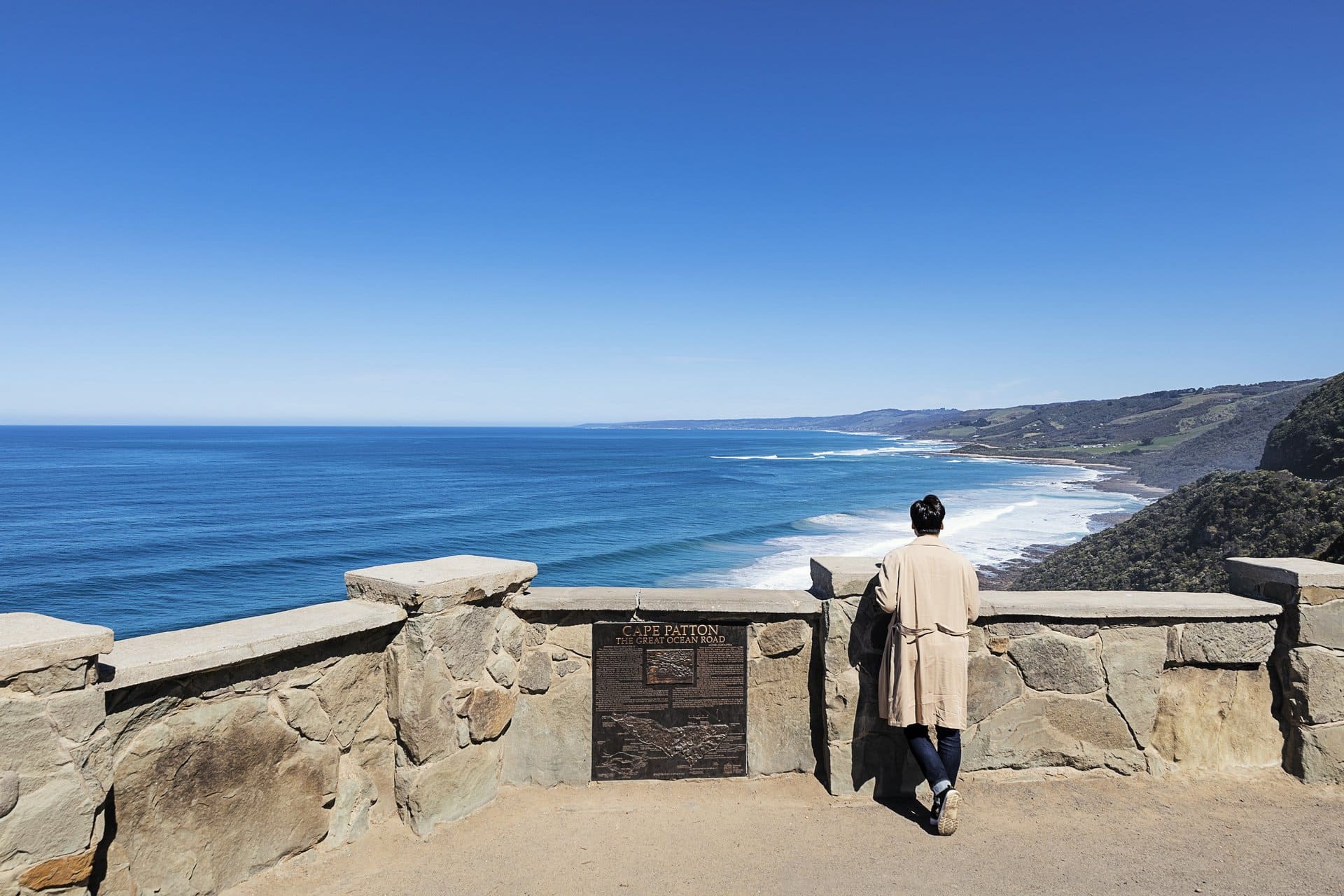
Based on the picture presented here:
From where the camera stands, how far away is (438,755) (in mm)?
3744

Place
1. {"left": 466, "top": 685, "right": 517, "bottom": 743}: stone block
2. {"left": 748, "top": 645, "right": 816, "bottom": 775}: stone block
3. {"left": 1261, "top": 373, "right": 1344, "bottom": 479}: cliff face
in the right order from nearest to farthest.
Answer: {"left": 466, "top": 685, "right": 517, "bottom": 743}: stone block
{"left": 748, "top": 645, "right": 816, "bottom": 775}: stone block
{"left": 1261, "top": 373, "right": 1344, "bottom": 479}: cliff face

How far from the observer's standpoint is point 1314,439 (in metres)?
20.9

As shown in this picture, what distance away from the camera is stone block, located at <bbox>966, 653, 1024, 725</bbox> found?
4188mm

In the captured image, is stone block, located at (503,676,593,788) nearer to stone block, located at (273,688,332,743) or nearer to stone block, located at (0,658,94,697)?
stone block, located at (273,688,332,743)

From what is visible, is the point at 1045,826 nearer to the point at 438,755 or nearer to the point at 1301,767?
the point at 1301,767

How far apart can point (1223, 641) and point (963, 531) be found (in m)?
32.6

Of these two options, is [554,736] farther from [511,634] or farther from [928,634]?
[928,634]

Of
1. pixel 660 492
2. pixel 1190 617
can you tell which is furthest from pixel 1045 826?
pixel 660 492

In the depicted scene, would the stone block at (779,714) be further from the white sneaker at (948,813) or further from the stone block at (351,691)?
the stone block at (351,691)

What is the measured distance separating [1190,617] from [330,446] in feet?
436

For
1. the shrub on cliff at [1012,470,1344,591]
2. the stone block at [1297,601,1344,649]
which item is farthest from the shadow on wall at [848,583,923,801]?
the shrub on cliff at [1012,470,1344,591]

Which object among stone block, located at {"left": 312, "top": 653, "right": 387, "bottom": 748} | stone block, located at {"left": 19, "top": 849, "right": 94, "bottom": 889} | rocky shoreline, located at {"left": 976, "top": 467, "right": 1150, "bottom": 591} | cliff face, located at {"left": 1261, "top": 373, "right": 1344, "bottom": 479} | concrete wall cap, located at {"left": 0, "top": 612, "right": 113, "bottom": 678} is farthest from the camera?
rocky shoreline, located at {"left": 976, "top": 467, "right": 1150, "bottom": 591}

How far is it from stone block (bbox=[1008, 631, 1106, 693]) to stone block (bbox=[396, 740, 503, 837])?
9.89 feet

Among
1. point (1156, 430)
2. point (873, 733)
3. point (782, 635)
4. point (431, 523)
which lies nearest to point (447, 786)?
point (782, 635)
